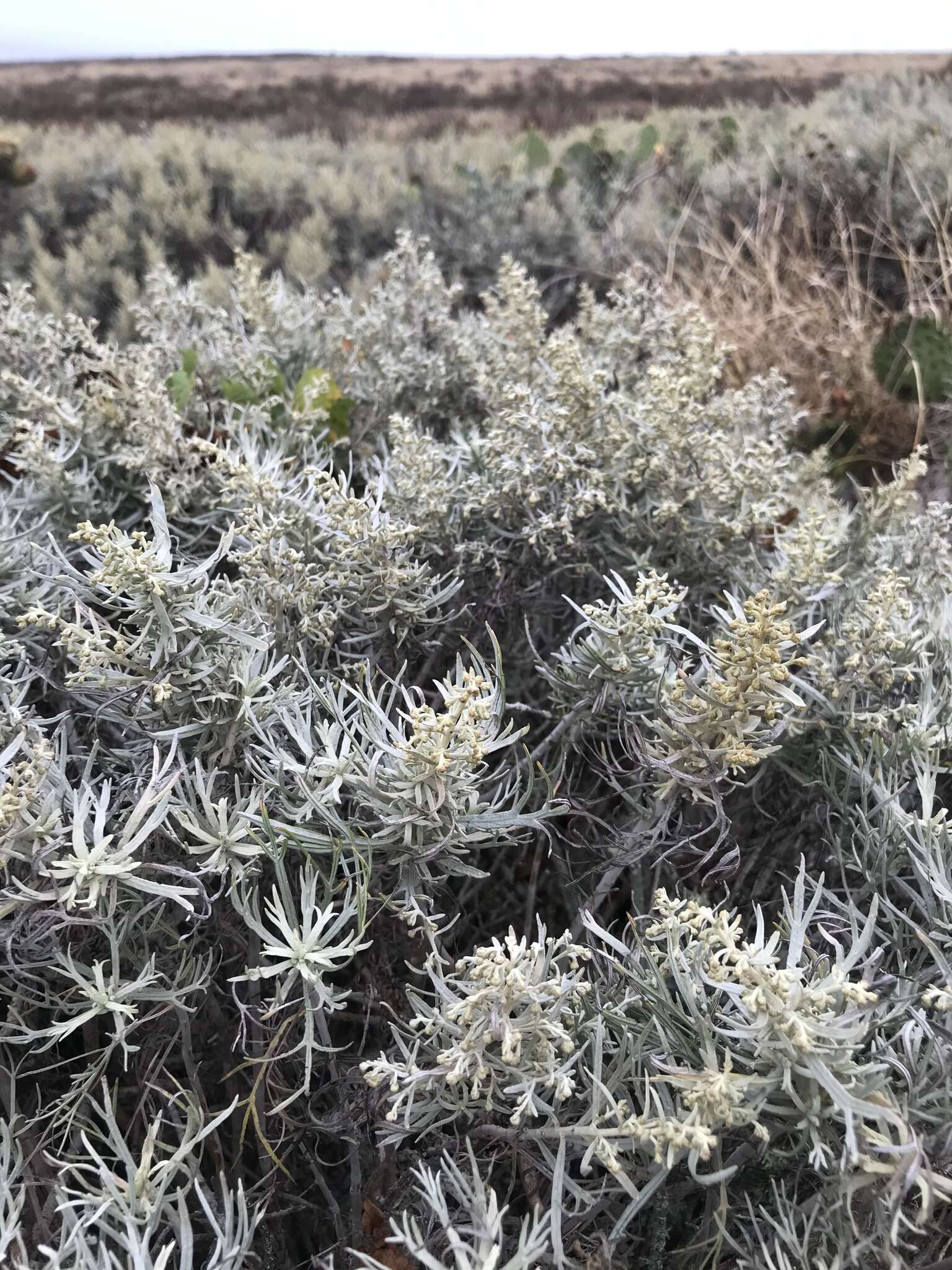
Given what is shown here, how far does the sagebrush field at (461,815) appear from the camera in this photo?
2.25ft

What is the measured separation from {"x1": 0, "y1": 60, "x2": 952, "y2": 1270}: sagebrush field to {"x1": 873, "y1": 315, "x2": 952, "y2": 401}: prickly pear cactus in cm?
96

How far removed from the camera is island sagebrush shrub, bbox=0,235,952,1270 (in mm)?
681

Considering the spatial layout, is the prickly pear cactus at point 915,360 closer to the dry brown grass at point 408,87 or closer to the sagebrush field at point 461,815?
the sagebrush field at point 461,815

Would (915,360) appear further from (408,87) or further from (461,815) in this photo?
(408,87)

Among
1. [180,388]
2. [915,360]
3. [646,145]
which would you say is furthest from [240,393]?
[646,145]

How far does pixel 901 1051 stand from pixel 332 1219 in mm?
569

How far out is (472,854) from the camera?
1.14m

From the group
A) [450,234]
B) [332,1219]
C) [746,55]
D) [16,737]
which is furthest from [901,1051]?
[746,55]

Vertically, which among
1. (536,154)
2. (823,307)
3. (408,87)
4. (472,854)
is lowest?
(472,854)

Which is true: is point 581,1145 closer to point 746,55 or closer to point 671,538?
point 671,538

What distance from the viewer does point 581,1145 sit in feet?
2.35

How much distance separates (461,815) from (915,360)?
7.29 ft

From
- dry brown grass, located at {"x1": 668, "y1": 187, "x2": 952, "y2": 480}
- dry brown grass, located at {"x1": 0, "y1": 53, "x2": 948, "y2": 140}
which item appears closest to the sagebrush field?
dry brown grass, located at {"x1": 668, "y1": 187, "x2": 952, "y2": 480}

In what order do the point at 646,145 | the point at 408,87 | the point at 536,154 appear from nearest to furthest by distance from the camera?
the point at 646,145 < the point at 536,154 < the point at 408,87
